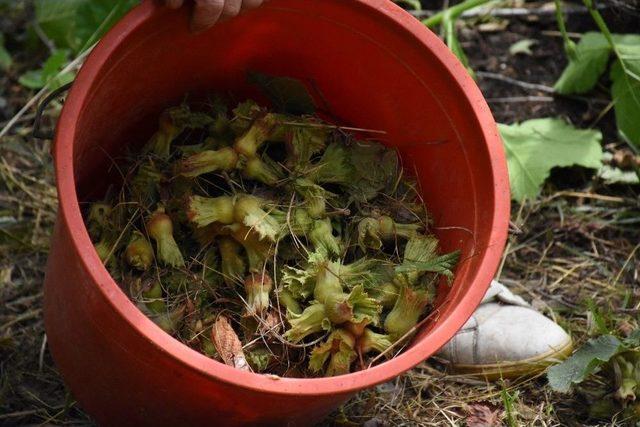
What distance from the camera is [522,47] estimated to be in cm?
222

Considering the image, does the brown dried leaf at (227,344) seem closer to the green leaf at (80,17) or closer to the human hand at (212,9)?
the human hand at (212,9)

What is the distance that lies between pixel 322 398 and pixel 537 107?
1.16 meters

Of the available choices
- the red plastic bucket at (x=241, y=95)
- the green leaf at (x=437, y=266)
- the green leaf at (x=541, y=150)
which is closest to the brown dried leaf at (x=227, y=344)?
the red plastic bucket at (x=241, y=95)

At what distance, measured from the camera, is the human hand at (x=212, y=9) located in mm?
1272

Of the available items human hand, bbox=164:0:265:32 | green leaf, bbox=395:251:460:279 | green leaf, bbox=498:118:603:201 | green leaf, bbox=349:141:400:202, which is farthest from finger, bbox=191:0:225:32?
green leaf, bbox=498:118:603:201

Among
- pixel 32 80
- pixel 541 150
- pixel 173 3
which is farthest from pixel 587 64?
pixel 32 80

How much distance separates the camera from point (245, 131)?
1.50 m

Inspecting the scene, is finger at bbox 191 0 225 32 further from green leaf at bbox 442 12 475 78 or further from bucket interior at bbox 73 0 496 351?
green leaf at bbox 442 12 475 78

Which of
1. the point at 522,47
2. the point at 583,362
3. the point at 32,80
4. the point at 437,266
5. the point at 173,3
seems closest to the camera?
the point at 173,3

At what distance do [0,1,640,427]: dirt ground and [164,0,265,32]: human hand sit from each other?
21.5 inches

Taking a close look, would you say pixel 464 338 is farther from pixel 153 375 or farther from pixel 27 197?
pixel 27 197

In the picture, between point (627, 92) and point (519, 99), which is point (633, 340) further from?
point (519, 99)

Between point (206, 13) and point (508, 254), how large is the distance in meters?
0.87

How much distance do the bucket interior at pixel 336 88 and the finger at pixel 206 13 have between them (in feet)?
0.12
